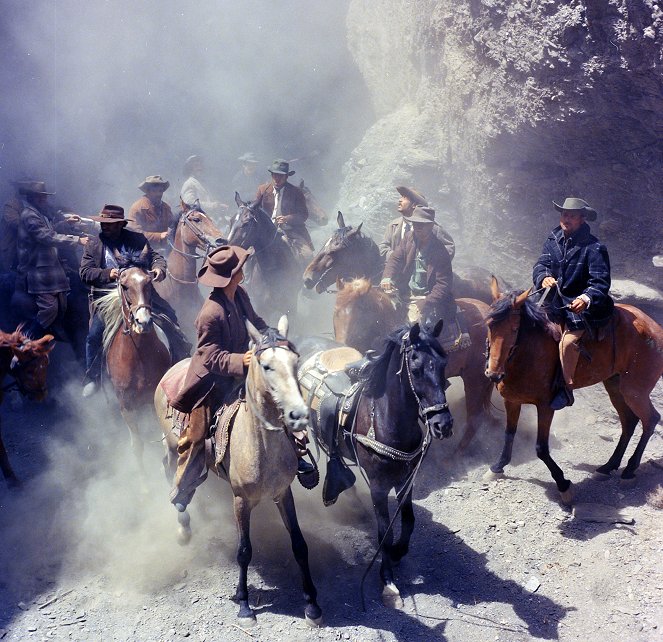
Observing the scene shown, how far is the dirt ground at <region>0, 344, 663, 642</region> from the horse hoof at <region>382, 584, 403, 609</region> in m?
0.08

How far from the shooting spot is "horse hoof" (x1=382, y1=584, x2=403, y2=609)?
5496 mm

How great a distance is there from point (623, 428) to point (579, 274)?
→ 2165mm

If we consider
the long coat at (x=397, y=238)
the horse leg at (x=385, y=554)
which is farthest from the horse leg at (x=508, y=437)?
the long coat at (x=397, y=238)

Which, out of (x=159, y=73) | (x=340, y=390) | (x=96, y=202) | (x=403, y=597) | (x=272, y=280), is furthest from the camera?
(x=159, y=73)

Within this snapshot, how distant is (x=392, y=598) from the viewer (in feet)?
18.1

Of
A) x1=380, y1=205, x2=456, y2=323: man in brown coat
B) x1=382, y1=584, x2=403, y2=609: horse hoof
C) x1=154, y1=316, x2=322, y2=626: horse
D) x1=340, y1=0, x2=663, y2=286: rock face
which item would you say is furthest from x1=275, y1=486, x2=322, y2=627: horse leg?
x1=340, y1=0, x2=663, y2=286: rock face

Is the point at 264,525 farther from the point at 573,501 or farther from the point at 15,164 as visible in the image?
the point at 15,164

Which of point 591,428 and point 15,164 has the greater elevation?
point 15,164

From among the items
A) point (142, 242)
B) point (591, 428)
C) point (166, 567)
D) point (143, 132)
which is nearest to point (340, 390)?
point (166, 567)

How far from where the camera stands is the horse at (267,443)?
4.34m

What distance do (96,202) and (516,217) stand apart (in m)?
10.1

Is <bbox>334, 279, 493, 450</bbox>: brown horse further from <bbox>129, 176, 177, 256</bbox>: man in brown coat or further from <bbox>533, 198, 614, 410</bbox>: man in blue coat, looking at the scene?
<bbox>129, 176, 177, 256</bbox>: man in brown coat

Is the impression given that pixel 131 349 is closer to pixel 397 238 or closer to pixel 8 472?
pixel 8 472

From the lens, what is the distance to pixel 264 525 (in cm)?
667
